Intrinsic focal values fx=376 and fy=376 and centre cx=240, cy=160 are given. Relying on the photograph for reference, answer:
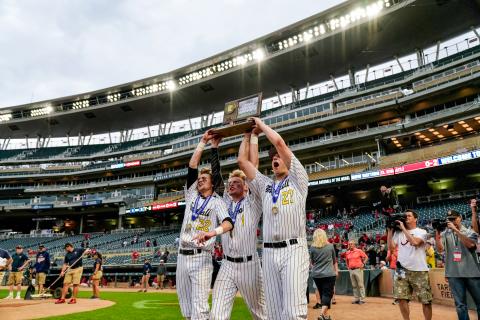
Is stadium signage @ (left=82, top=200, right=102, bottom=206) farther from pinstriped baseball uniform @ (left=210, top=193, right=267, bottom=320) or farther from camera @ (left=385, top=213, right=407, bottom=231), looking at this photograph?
pinstriped baseball uniform @ (left=210, top=193, right=267, bottom=320)

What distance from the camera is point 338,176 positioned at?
108 feet

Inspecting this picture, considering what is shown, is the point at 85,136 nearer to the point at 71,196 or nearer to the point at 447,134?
the point at 71,196

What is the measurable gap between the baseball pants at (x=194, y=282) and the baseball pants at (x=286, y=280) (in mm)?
835

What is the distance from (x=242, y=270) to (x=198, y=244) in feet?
1.93

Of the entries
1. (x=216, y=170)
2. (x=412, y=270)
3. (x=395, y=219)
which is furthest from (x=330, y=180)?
(x=216, y=170)

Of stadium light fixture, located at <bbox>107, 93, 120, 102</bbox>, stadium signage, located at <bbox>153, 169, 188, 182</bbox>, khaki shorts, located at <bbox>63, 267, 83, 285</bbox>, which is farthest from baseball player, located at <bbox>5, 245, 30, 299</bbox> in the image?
stadium light fixture, located at <bbox>107, 93, 120, 102</bbox>

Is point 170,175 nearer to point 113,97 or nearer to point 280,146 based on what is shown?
point 113,97

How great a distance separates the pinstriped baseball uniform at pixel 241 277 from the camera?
4172mm

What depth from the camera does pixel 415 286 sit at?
6.24 meters

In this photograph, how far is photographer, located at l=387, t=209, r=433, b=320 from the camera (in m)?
6.19

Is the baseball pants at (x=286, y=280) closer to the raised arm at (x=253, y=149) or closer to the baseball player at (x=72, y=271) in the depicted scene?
the raised arm at (x=253, y=149)

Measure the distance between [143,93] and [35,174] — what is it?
2183 cm

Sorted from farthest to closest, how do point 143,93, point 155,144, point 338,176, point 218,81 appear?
1. point 155,144
2. point 143,93
3. point 218,81
4. point 338,176

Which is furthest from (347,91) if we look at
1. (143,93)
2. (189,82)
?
(143,93)
